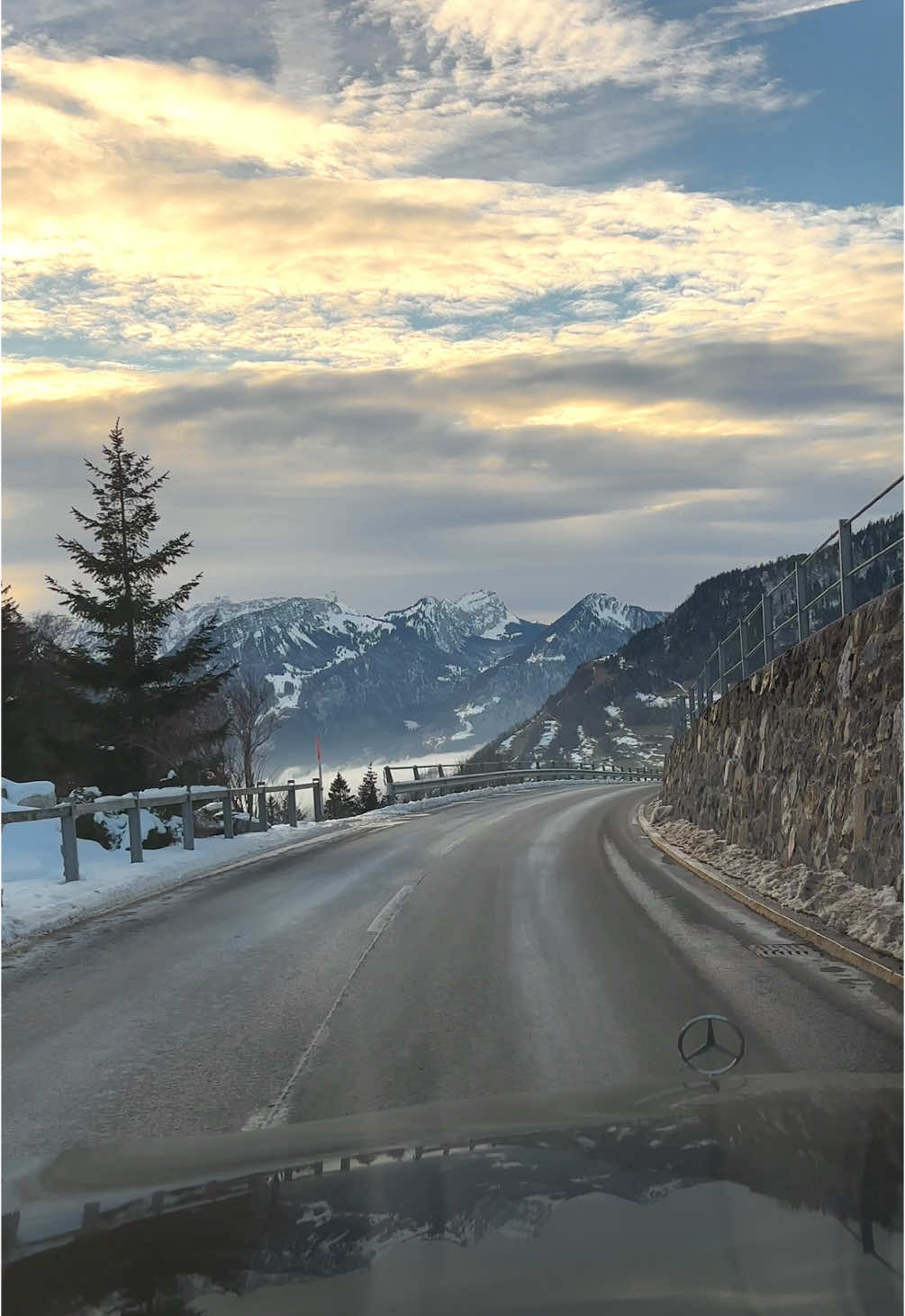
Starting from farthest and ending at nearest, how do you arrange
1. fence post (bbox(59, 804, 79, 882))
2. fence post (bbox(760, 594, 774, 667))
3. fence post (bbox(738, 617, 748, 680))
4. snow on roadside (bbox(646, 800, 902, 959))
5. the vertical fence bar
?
the vertical fence bar
fence post (bbox(738, 617, 748, 680))
fence post (bbox(760, 594, 774, 667))
fence post (bbox(59, 804, 79, 882))
snow on roadside (bbox(646, 800, 902, 959))

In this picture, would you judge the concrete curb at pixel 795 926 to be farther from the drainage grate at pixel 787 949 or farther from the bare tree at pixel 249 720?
the bare tree at pixel 249 720

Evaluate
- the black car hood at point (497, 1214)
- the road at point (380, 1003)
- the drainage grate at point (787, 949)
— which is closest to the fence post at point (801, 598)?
the road at point (380, 1003)

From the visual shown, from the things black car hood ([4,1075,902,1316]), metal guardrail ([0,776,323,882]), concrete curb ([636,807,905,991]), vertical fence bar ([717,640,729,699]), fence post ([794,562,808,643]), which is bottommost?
concrete curb ([636,807,905,991])

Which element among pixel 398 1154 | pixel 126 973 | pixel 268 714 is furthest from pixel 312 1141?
pixel 268 714

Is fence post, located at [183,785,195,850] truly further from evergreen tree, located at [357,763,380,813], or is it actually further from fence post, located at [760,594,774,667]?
evergreen tree, located at [357,763,380,813]

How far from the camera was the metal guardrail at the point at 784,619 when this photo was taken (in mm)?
12797

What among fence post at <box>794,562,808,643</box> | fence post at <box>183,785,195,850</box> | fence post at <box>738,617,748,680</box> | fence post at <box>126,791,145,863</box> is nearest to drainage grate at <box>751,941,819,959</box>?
fence post at <box>794,562,808,643</box>

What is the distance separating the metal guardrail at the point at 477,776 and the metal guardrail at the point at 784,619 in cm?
1330

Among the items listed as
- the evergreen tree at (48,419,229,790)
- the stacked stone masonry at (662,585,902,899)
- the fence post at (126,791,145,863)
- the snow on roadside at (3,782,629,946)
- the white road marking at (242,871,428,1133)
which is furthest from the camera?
the evergreen tree at (48,419,229,790)

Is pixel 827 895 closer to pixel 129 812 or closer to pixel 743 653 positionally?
pixel 743 653

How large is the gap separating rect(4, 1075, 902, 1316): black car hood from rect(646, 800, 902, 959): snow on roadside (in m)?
4.47

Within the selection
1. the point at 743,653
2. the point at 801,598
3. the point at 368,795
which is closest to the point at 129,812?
the point at 801,598

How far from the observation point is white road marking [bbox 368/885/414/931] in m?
11.4

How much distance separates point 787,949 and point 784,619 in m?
9.54
